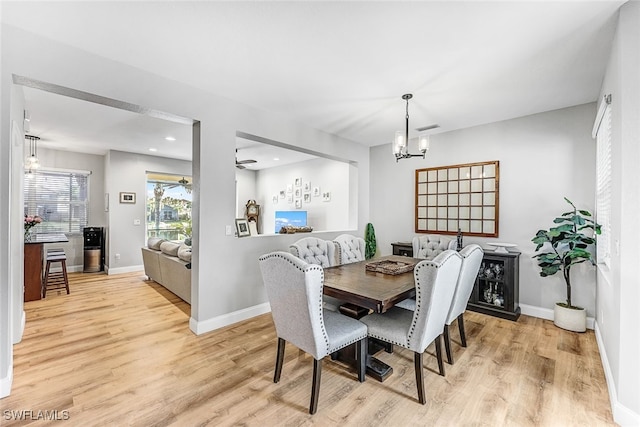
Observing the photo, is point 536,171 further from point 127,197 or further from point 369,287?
point 127,197

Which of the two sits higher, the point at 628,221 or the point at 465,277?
the point at 628,221

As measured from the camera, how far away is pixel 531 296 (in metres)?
3.68

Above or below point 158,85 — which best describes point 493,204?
below

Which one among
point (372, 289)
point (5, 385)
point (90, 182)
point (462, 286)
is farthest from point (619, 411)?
point (90, 182)

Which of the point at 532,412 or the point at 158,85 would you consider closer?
the point at 532,412

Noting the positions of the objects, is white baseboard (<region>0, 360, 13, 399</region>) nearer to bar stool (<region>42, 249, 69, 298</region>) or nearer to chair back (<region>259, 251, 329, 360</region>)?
chair back (<region>259, 251, 329, 360</region>)

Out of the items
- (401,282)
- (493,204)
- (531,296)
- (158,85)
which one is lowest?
(531,296)

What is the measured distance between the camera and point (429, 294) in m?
1.88

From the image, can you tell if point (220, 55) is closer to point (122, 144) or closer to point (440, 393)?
point (440, 393)

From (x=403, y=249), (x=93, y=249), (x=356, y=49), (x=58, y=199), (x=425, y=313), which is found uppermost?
(x=356, y=49)

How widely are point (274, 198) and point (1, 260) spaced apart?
602 centimetres

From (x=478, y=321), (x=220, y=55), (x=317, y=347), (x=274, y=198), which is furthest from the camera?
(x=274, y=198)

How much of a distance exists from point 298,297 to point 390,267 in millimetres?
1341

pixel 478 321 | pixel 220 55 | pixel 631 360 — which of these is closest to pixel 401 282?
pixel 631 360
